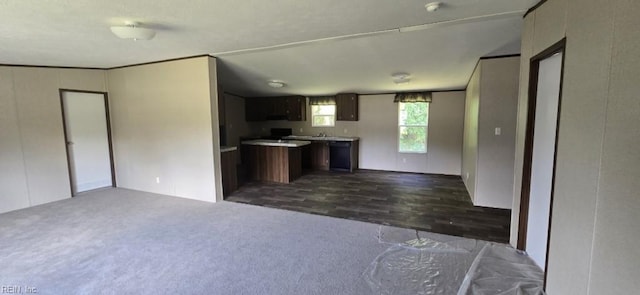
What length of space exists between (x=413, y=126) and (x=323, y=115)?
2622mm

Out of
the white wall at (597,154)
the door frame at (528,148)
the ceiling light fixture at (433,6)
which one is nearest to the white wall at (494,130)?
the door frame at (528,148)

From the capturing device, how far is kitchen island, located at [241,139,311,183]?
220 inches

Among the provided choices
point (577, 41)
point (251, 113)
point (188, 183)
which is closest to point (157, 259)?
point (188, 183)

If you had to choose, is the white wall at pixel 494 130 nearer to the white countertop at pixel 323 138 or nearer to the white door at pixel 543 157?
the white door at pixel 543 157

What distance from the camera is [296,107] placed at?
24.8 feet

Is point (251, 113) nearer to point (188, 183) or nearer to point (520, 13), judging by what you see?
point (188, 183)

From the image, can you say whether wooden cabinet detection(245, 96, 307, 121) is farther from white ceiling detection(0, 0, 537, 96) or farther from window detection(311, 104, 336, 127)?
white ceiling detection(0, 0, 537, 96)

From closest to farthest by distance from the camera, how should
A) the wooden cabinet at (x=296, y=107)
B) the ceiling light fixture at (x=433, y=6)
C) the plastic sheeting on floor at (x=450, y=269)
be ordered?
the plastic sheeting on floor at (x=450, y=269) → the ceiling light fixture at (x=433, y=6) → the wooden cabinet at (x=296, y=107)

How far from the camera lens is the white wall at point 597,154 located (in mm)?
1185

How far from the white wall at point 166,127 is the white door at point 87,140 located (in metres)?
0.20

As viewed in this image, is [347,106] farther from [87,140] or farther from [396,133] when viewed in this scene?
[87,140]

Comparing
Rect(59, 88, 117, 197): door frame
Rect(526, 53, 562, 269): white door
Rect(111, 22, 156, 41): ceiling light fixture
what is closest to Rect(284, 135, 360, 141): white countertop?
Rect(59, 88, 117, 197): door frame

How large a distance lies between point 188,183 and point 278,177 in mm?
1835

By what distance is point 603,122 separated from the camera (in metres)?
1.38
